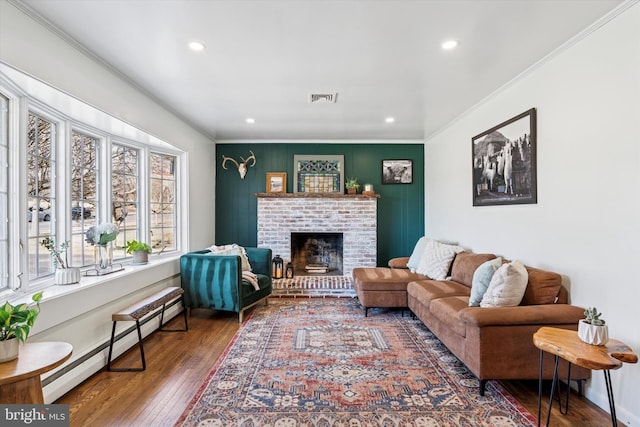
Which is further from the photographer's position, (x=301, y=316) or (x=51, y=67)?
(x=301, y=316)

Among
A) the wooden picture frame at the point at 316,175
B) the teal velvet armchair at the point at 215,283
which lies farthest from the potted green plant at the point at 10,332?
the wooden picture frame at the point at 316,175

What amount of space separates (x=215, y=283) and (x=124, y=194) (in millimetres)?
1445

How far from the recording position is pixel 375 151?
5879 mm

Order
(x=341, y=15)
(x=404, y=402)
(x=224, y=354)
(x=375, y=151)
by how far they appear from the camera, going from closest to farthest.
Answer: (x=341, y=15) < (x=404, y=402) < (x=224, y=354) < (x=375, y=151)

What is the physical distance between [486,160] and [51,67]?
12.9ft

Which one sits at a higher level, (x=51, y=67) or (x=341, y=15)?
(x=341, y=15)

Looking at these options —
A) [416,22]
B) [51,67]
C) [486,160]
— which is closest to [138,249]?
[51,67]

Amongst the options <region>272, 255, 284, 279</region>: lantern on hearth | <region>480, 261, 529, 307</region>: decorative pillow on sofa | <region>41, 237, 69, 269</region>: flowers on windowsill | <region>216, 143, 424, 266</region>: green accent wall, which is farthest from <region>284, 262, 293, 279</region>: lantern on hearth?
<region>480, 261, 529, 307</region>: decorative pillow on sofa

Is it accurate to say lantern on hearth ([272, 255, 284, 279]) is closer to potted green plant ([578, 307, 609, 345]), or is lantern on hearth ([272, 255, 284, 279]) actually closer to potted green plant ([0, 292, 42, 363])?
potted green plant ([0, 292, 42, 363])

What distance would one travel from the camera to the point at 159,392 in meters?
2.41

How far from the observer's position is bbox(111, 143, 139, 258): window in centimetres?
371

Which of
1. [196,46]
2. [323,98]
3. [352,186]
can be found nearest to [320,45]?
[196,46]

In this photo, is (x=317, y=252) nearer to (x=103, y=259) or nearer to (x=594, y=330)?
(x=103, y=259)

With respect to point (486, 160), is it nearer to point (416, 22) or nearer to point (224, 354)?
point (416, 22)
